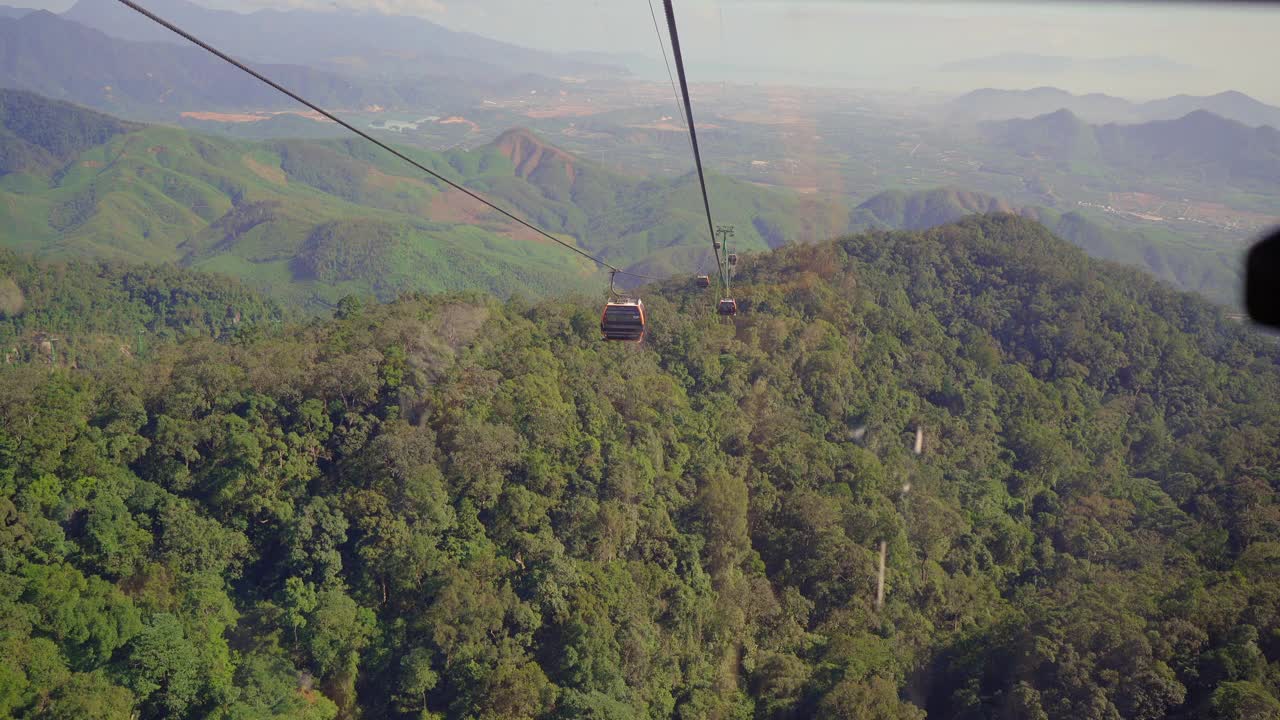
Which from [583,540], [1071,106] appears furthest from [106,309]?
[1071,106]

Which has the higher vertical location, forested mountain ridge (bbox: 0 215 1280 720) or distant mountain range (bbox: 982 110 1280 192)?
distant mountain range (bbox: 982 110 1280 192)

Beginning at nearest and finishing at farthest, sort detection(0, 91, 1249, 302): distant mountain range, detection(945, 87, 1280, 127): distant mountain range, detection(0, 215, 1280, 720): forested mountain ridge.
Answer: detection(0, 215, 1280, 720): forested mountain ridge, detection(945, 87, 1280, 127): distant mountain range, detection(0, 91, 1249, 302): distant mountain range

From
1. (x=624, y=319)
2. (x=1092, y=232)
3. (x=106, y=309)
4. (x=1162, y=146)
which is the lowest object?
(x=106, y=309)

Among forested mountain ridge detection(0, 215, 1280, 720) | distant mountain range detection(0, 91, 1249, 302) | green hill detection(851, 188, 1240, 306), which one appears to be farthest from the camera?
distant mountain range detection(0, 91, 1249, 302)

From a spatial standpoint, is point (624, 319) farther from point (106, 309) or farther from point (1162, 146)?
point (1162, 146)

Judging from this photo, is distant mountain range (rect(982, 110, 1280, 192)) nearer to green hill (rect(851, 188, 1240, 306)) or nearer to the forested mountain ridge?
green hill (rect(851, 188, 1240, 306))

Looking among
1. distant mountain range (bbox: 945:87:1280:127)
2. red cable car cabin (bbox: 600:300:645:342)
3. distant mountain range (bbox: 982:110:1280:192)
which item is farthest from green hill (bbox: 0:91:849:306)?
red cable car cabin (bbox: 600:300:645:342)
